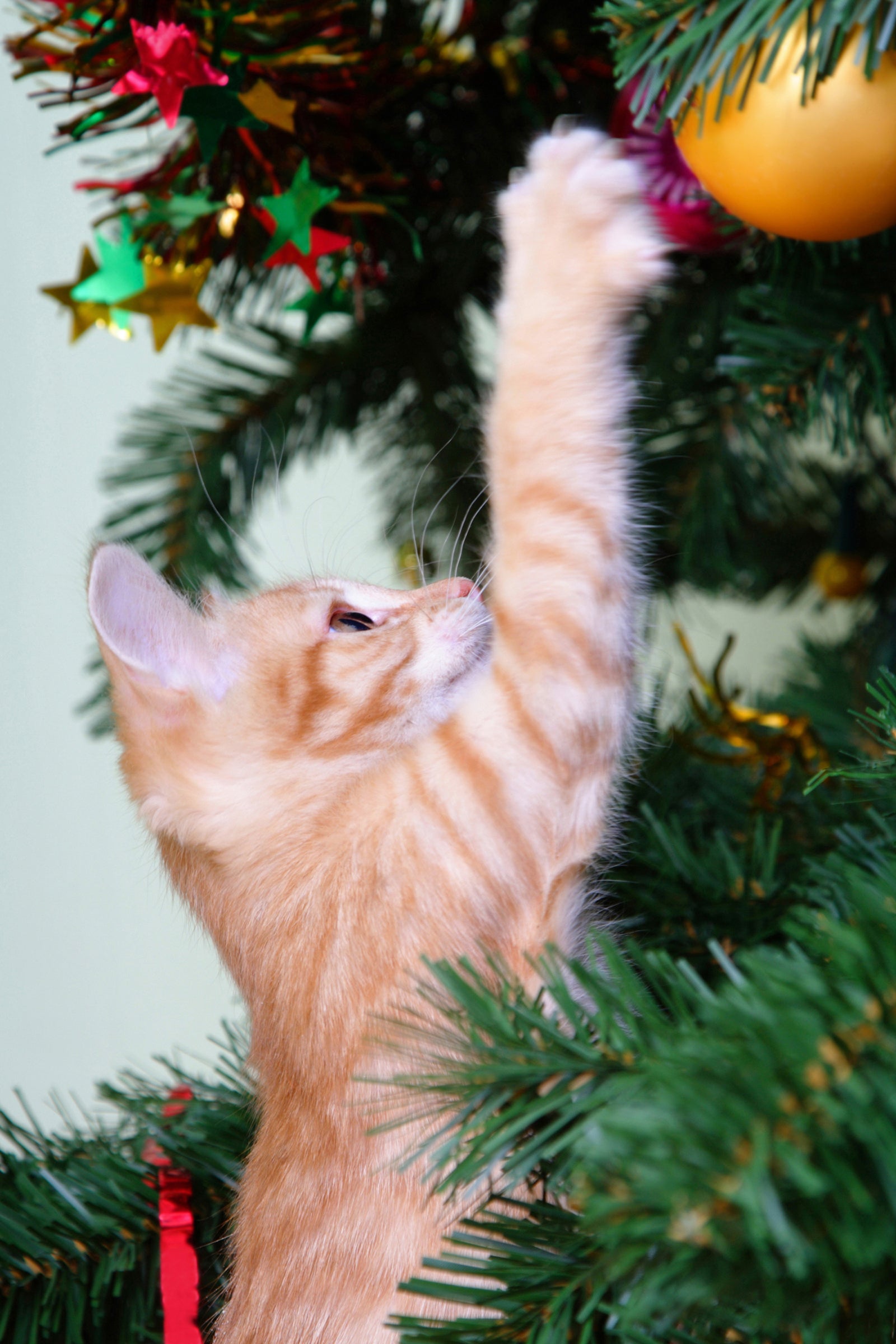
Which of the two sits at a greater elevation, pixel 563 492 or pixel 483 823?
pixel 563 492

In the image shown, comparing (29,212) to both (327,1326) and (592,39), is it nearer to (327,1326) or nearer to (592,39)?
(592,39)

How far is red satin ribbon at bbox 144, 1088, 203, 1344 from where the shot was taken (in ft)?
1.45

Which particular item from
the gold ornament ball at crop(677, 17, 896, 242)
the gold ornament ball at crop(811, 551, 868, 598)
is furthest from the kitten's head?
the gold ornament ball at crop(811, 551, 868, 598)

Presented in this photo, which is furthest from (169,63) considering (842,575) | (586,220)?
(842,575)

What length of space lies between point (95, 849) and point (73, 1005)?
16cm

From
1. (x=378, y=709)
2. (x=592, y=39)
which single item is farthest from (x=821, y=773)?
(x=592, y=39)

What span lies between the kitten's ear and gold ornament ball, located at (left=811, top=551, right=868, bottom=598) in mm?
490

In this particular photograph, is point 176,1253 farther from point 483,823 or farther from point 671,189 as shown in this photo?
point 671,189

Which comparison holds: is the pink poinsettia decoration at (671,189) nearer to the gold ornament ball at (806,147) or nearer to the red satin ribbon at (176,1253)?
the gold ornament ball at (806,147)

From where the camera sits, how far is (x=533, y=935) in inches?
17.0

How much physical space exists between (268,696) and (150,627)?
0.08m

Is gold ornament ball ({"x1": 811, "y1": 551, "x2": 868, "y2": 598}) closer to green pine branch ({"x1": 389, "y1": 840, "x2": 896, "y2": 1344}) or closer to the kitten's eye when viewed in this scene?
the kitten's eye

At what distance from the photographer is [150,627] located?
0.59 m

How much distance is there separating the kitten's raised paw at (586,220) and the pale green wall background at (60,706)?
56cm
